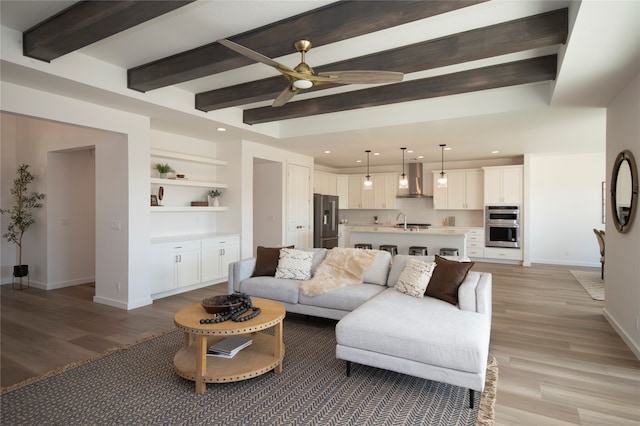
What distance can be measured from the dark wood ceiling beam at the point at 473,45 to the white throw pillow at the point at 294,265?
2.10 m

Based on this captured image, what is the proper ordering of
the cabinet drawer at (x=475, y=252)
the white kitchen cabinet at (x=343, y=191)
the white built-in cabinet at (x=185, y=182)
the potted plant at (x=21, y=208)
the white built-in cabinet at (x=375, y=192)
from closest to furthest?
the white built-in cabinet at (x=185, y=182), the potted plant at (x=21, y=208), the cabinet drawer at (x=475, y=252), the white built-in cabinet at (x=375, y=192), the white kitchen cabinet at (x=343, y=191)

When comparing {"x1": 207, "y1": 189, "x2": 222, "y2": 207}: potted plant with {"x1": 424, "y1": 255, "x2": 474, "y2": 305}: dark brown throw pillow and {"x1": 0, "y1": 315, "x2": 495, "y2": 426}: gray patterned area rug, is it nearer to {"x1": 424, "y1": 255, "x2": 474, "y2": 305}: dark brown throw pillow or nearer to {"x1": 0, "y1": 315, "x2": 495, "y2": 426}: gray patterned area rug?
{"x1": 0, "y1": 315, "x2": 495, "y2": 426}: gray patterned area rug

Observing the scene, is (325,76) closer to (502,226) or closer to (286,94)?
(286,94)

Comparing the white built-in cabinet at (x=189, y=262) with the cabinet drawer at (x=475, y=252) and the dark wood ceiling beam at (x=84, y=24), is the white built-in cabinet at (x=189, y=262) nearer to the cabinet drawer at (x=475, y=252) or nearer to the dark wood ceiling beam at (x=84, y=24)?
the dark wood ceiling beam at (x=84, y=24)

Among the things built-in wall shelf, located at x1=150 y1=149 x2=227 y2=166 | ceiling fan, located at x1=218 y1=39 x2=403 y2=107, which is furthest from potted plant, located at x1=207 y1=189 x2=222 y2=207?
ceiling fan, located at x1=218 y1=39 x2=403 y2=107

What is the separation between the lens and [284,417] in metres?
2.26

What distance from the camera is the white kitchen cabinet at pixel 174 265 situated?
499cm

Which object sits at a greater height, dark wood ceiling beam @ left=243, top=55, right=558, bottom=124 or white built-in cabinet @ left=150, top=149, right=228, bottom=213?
dark wood ceiling beam @ left=243, top=55, right=558, bottom=124

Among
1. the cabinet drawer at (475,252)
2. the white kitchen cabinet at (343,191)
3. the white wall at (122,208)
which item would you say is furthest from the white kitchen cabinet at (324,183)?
the white wall at (122,208)

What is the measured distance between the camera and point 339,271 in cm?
416

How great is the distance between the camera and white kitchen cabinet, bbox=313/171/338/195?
9531 millimetres

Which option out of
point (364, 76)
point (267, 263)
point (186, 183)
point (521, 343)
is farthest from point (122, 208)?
point (521, 343)

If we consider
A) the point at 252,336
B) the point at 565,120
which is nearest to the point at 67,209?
the point at 252,336

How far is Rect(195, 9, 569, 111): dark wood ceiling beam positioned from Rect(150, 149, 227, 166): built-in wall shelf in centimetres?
248
